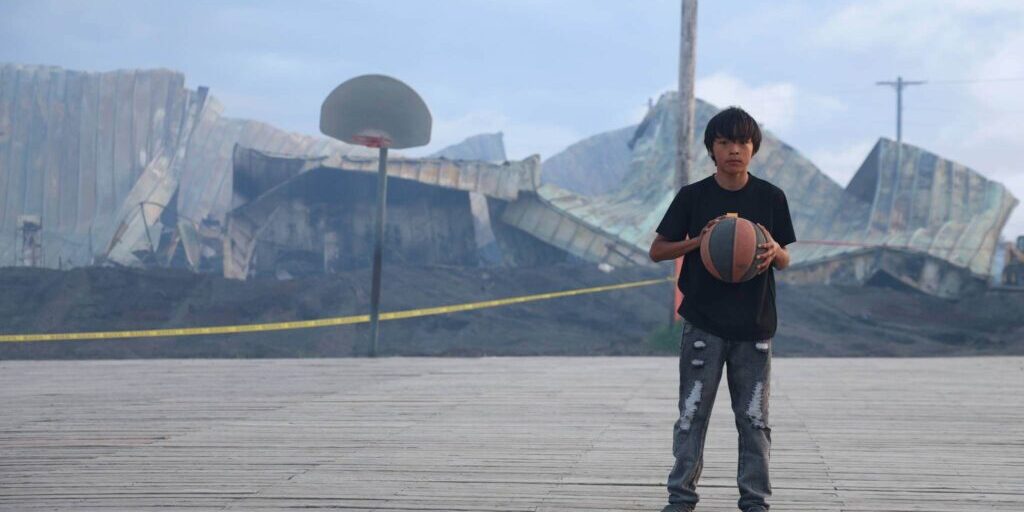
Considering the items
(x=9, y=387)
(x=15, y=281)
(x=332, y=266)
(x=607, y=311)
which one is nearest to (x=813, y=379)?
(x=9, y=387)

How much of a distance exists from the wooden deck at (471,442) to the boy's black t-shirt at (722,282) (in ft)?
2.48

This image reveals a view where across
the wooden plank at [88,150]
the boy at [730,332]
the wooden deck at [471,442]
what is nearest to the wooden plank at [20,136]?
the wooden plank at [88,150]

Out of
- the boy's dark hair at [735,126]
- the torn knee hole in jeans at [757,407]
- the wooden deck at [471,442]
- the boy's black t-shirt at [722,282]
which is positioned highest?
the boy's dark hair at [735,126]

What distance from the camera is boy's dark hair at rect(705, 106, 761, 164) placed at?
398cm

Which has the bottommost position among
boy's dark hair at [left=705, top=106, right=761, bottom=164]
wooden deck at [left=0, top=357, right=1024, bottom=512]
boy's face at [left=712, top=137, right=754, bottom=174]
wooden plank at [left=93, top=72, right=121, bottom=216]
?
wooden deck at [left=0, top=357, right=1024, bottom=512]

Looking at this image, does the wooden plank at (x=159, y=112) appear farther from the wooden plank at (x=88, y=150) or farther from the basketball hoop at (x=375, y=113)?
the basketball hoop at (x=375, y=113)

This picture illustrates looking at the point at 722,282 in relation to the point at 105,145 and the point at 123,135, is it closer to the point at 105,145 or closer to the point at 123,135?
the point at 123,135

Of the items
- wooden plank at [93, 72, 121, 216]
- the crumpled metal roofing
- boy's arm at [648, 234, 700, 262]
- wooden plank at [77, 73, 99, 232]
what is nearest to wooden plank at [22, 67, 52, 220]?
wooden plank at [77, 73, 99, 232]

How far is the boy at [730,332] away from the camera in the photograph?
159 inches

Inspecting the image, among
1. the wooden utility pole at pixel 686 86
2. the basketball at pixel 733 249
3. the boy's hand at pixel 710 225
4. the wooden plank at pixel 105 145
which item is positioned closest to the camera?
the basketball at pixel 733 249

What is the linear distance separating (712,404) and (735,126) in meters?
1.06

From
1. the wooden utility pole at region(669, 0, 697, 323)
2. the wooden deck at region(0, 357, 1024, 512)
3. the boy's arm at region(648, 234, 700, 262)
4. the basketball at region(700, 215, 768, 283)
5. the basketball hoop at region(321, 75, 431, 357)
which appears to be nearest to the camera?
the basketball at region(700, 215, 768, 283)

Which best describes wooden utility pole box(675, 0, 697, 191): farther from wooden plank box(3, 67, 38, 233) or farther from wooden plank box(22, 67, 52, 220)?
wooden plank box(3, 67, 38, 233)

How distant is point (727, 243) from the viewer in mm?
3885
